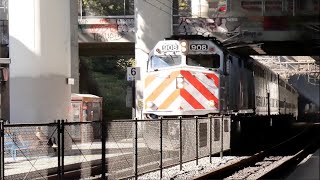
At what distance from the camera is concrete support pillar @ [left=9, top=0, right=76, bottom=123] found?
19047 mm

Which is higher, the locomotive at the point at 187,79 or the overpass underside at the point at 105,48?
the overpass underside at the point at 105,48

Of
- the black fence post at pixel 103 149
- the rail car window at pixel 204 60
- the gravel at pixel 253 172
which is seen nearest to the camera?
the black fence post at pixel 103 149

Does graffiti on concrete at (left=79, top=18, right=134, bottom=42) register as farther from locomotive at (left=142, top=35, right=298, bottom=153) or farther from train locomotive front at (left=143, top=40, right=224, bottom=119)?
train locomotive front at (left=143, top=40, right=224, bottom=119)

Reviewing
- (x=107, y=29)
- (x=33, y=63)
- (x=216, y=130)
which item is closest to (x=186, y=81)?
(x=216, y=130)

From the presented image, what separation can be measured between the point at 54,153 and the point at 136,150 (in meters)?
2.88

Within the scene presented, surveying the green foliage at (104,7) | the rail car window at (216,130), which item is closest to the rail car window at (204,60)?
the rail car window at (216,130)

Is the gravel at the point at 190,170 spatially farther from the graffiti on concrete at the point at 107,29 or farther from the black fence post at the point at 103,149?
the graffiti on concrete at the point at 107,29

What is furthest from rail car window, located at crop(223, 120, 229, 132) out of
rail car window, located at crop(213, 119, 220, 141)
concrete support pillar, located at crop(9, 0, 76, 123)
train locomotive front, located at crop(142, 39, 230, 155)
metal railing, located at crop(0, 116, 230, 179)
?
concrete support pillar, located at crop(9, 0, 76, 123)

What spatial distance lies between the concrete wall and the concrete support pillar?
879cm

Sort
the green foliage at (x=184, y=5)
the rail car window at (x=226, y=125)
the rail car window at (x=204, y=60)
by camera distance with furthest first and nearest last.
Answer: the green foliage at (x=184, y=5)
the rail car window at (x=226, y=125)
the rail car window at (x=204, y=60)

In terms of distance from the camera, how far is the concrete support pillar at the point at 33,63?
62.5 ft

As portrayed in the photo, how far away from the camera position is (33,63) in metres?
19.2

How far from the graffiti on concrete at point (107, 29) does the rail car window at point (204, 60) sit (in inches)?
521

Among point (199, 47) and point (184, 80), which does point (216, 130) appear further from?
point (199, 47)
